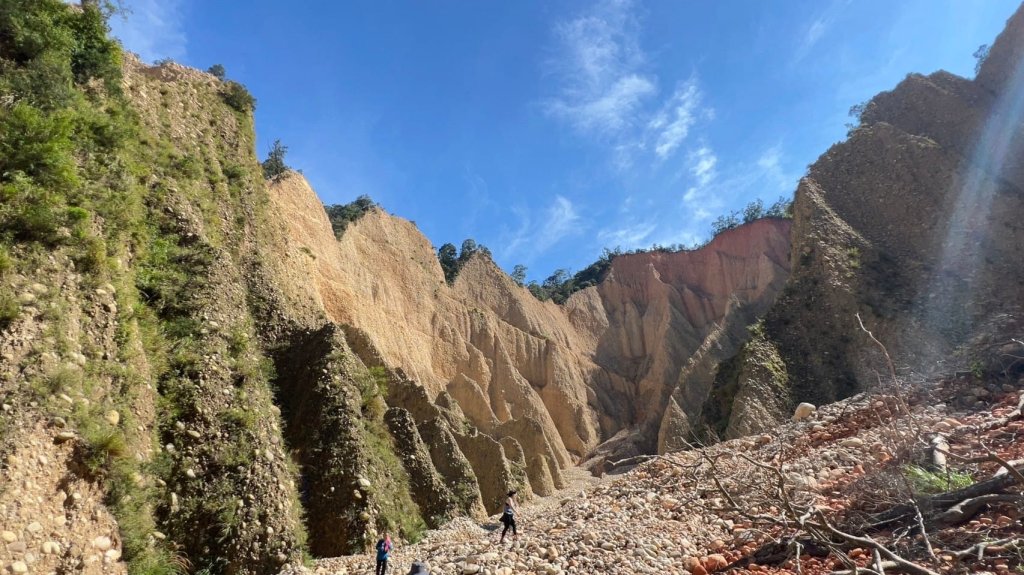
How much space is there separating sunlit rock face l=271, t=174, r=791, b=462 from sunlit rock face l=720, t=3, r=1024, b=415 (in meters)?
15.1

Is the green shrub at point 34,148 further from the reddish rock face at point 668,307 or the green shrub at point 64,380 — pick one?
the reddish rock face at point 668,307

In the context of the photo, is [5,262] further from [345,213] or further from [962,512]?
[345,213]

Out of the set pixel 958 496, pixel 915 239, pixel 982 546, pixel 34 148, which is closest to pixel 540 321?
pixel 915 239

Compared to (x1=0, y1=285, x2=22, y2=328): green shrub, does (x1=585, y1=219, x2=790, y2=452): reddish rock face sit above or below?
above

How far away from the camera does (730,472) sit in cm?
950

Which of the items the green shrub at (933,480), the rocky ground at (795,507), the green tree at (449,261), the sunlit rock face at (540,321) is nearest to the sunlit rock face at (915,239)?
the rocky ground at (795,507)

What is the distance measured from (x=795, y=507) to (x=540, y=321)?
46.6 metres

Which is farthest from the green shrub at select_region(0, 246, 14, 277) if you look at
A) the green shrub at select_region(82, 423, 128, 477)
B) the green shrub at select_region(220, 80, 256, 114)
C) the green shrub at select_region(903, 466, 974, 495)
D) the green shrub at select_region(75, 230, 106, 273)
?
the green shrub at select_region(220, 80, 256, 114)

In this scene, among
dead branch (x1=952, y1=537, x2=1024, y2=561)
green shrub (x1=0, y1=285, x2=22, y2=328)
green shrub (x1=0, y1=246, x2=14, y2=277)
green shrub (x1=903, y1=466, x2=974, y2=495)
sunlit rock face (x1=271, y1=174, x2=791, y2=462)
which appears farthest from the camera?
sunlit rock face (x1=271, y1=174, x2=791, y2=462)

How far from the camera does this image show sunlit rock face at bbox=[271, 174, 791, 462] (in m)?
28.6

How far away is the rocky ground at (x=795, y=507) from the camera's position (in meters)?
4.39

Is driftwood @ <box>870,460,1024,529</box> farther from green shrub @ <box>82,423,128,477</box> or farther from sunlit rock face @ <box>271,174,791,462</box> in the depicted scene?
sunlit rock face @ <box>271,174,791,462</box>

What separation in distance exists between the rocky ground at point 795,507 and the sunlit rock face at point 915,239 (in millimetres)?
5993

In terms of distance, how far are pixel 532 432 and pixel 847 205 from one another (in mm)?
19677
